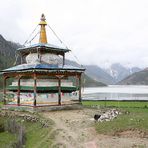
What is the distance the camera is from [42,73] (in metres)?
33.6

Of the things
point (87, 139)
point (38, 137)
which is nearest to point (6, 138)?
point (38, 137)

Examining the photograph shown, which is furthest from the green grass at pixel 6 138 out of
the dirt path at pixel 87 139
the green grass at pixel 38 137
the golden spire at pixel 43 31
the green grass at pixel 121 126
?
the golden spire at pixel 43 31

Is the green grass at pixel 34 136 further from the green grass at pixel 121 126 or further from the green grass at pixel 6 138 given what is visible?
the green grass at pixel 121 126

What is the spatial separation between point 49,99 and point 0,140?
13.2 meters

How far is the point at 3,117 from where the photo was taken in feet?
99.8

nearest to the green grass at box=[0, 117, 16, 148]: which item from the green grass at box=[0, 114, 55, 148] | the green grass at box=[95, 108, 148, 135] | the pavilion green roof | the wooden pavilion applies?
the green grass at box=[0, 114, 55, 148]

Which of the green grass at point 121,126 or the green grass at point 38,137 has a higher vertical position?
the green grass at point 121,126

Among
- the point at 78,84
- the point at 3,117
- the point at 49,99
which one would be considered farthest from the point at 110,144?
the point at 78,84

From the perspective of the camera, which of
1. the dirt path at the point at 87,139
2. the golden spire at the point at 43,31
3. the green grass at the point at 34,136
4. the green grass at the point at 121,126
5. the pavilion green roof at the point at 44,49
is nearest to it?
the dirt path at the point at 87,139

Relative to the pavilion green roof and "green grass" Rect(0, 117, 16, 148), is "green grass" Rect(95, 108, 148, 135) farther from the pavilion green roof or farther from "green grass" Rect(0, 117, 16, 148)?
the pavilion green roof

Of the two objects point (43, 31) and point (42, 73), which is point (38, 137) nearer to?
point (42, 73)

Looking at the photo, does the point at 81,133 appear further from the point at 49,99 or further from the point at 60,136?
the point at 49,99

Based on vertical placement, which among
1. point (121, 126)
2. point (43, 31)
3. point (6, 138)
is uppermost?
point (43, 31)

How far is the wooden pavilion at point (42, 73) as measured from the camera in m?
33.7
